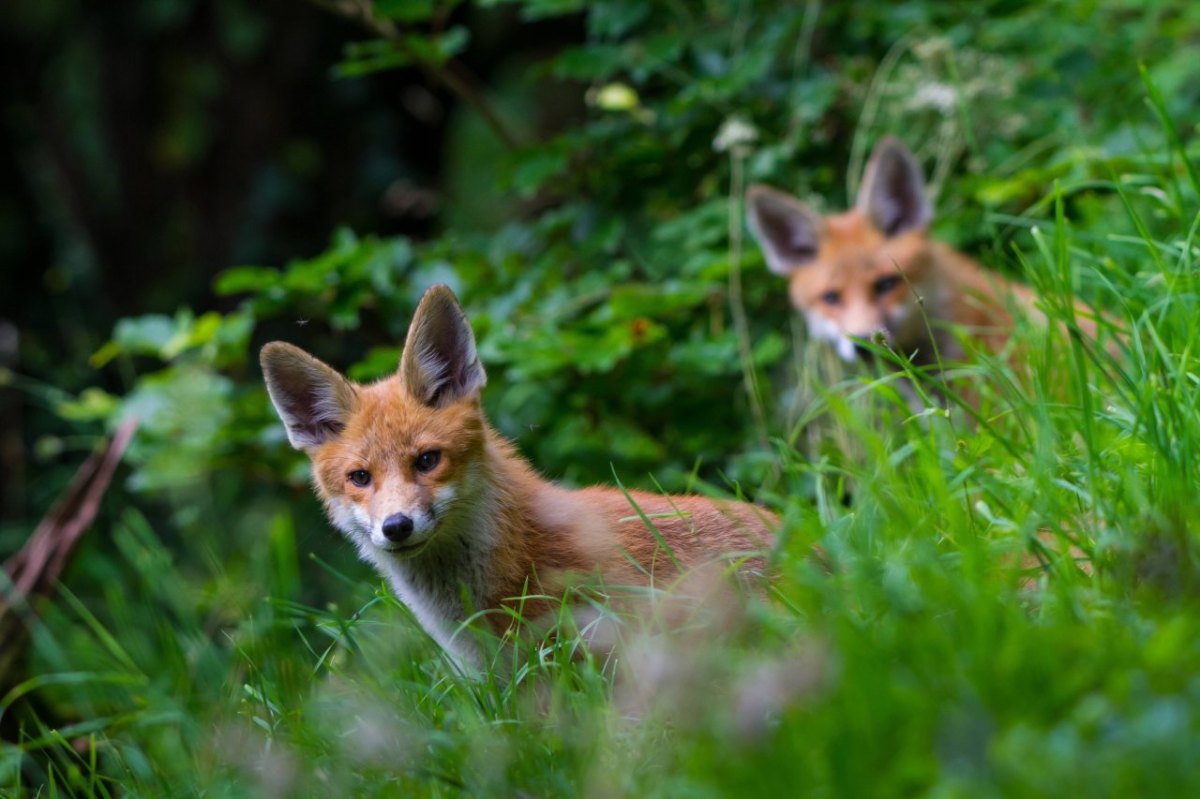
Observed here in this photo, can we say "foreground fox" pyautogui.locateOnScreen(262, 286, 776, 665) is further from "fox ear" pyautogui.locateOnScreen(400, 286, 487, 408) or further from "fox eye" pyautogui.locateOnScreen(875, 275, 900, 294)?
"fox eye" pyautogui.locateOnScreen(875, 275, 900, 294)

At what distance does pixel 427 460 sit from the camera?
3.14 m

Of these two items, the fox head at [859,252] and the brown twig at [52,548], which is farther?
the fox head at [859,252]

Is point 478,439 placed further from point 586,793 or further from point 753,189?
point 753,189

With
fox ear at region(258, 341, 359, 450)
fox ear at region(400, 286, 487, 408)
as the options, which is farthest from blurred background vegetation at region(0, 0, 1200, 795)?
fox ear at region(400, 286, 487, 408)

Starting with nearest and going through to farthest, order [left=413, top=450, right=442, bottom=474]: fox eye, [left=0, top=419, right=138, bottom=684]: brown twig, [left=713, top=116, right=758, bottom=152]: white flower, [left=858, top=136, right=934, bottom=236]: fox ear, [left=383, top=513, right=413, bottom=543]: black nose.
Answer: [left=383, top=513, right=413, bottom=543]: black nose
[left=413, top=450, right=442, bottom=474]: fox eye
[left=0, top=419, right=138, bottom=684]: brown twig
[left=713, top=116, right=758, bottom=152]: white flower
[left=858, top=136, right=934, bottom=236]: fox ear

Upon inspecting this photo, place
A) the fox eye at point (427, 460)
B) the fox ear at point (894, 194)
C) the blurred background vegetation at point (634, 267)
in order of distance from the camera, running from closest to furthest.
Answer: the fox eye at point (427, 460)
the blurred background vegetation at point (634, 267)
the fox ear at point (894, 194)

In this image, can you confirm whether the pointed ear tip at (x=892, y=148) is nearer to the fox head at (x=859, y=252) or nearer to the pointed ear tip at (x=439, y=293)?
the fox head at (x=859, y=252)

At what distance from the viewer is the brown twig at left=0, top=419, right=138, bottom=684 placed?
13.6 ft

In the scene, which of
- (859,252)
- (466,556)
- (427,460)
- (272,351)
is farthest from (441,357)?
(859,252)

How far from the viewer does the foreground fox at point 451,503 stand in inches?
116

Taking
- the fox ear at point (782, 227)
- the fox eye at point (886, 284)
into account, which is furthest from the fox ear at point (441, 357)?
the fox eye at point (886, 284)

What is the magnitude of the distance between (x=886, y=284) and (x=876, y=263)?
0.10 metres

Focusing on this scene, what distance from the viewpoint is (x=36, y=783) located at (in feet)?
12.2

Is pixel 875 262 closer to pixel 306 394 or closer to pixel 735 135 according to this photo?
pixel 735 135
